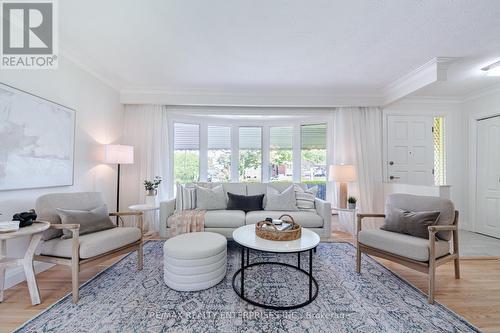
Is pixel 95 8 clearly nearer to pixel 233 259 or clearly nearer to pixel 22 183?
pixel 22 183

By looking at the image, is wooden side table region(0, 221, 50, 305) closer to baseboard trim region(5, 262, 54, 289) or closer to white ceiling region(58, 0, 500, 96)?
baseboard trim region(5, 262, 54, 289)

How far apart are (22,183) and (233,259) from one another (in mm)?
2349

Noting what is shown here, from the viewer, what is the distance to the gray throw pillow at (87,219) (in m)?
2.04

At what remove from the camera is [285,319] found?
1.63m

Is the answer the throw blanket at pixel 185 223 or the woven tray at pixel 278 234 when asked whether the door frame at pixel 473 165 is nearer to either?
the woven tray at pixel 278 234

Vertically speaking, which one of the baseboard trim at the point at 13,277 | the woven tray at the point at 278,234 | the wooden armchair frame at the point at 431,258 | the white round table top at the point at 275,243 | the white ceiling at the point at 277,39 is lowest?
the baseboard trim at the point at 13,277

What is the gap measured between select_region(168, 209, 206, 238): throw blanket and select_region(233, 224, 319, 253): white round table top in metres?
0.99

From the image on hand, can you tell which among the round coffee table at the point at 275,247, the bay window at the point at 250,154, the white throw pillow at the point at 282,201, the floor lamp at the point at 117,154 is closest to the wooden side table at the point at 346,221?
the white throw pillow at the point at 282,201

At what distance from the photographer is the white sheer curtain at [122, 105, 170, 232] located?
12.6 ft

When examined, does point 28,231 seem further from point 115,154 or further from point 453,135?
point 453,135

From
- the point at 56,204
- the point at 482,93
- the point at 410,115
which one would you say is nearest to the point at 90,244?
the point at 56,204

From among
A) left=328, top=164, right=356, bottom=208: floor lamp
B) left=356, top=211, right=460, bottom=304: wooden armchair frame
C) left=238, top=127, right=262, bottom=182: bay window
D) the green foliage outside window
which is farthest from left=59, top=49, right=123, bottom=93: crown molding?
left=356, top=211, right=460, bottom=304: wooden armchair frame

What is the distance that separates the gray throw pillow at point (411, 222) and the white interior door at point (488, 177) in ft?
8.83

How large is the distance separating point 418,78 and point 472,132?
1990mm
